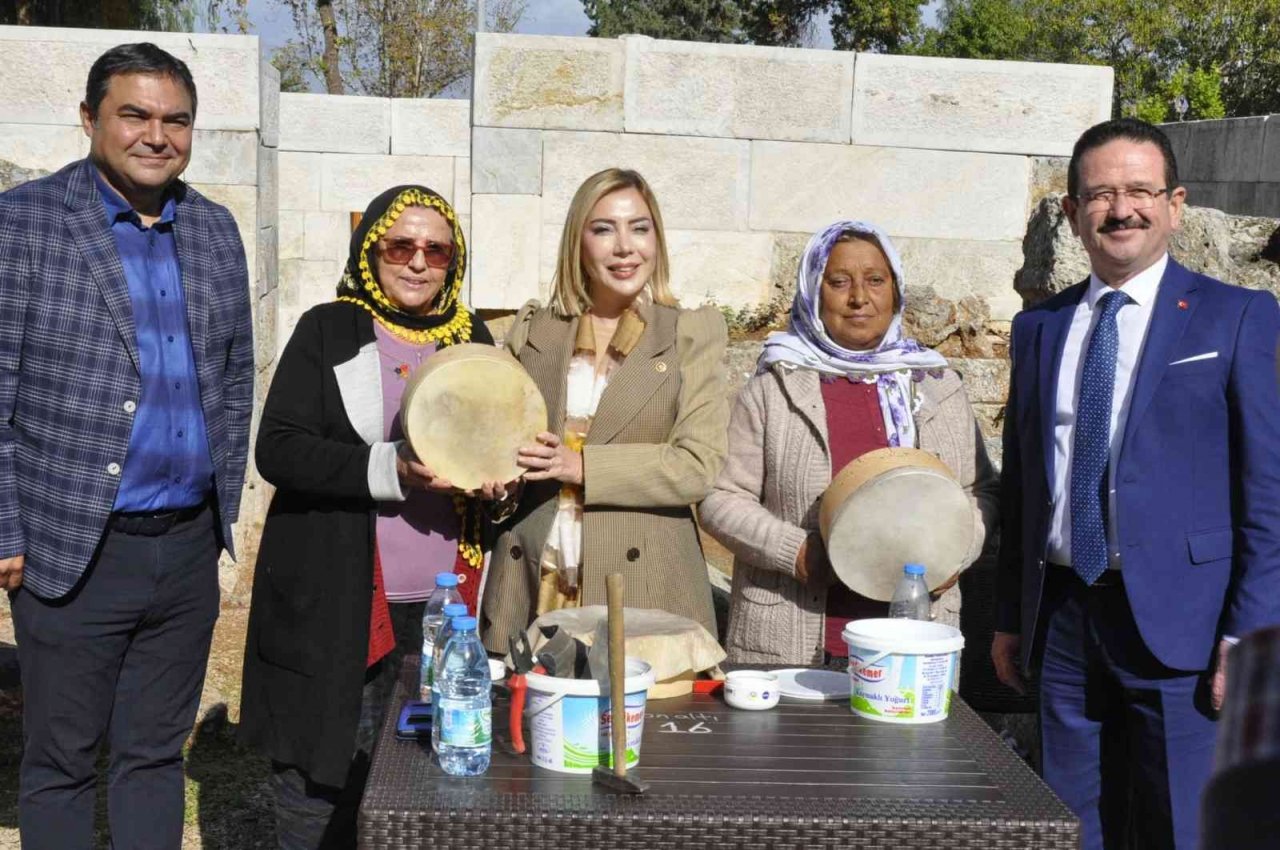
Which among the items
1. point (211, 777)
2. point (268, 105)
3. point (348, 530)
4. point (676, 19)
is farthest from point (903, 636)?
point (676, 19)

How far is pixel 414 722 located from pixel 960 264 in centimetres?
597

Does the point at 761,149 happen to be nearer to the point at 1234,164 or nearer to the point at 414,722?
the point at 414,722

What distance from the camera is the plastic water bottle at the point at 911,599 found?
3041mm

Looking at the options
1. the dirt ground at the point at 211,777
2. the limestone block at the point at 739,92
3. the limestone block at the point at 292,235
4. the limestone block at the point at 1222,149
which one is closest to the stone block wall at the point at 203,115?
the dirt ground at the point at 211,777

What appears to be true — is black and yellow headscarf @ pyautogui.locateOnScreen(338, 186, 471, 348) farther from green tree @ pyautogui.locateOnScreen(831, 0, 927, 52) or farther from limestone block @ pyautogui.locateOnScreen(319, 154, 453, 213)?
green tree @ pyautogui.locateOnScreen(831, 0, 927, 52)

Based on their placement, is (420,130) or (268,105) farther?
(420,130)

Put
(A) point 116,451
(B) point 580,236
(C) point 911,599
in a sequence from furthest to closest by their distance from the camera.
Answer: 1. (B) point 580,236
2. (A) point 116,451
3. (C) point 911,599

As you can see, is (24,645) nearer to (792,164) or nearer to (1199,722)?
(1199,722)

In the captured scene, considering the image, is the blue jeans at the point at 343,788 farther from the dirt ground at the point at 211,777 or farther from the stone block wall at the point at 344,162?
the stone block wall at the point at 344,162

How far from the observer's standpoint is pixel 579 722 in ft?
7.73

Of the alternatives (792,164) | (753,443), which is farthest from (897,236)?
(753,443)

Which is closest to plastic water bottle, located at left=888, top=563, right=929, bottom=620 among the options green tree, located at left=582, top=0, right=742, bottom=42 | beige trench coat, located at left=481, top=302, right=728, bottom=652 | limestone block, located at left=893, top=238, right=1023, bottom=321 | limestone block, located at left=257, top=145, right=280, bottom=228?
beige trench coat, located at left=481, top=302, right=728, bottom=652

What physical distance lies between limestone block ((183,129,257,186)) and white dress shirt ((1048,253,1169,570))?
4.25 metres

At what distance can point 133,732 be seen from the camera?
134 inches
